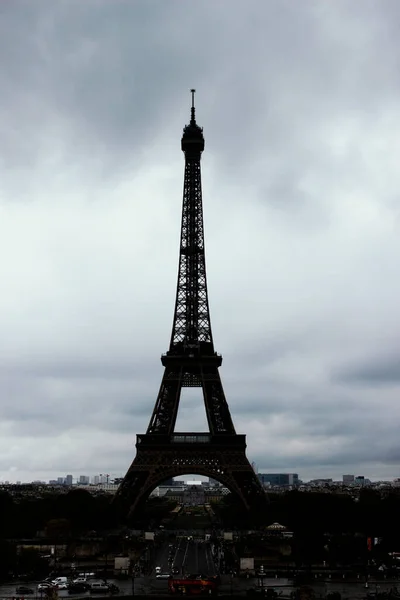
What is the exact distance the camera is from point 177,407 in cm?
9475

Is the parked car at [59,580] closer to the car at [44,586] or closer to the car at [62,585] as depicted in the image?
the car at [62,585]

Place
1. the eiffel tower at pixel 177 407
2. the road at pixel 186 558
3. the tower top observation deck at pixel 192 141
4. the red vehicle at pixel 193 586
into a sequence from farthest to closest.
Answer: the tower top observation deck at pixel 192 141 → the eiffel tower at pixel 177 407 → the road at pixel 186 558 → the red vehicle at pixel 193 586

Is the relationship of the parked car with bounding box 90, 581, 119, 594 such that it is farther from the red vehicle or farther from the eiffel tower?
the eiffel tower

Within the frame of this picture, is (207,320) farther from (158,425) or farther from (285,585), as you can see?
(285,585)

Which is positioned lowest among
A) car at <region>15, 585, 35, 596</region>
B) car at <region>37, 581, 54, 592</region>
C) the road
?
car at <region>15, 585, 35, 596</region>

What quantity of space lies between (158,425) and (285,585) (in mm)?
37490

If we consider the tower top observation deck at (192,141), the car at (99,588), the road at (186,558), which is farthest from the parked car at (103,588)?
the tower top observation deck at (192,141)

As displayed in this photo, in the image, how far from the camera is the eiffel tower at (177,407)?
299ft

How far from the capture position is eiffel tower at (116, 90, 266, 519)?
3590 inches

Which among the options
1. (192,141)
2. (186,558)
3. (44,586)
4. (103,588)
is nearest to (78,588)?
(103,588)

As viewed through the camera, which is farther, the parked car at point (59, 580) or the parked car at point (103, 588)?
the parked car at point (59, 580)

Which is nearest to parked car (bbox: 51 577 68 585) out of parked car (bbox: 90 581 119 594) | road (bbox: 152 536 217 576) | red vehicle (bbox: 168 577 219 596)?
parked car (bbox: 90 581 119 594)

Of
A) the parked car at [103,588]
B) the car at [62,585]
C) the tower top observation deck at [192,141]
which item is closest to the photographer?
the parked car at [103,588]

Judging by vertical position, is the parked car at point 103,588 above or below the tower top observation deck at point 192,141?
below
